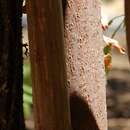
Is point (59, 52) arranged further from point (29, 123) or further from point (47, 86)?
point (29, 123)

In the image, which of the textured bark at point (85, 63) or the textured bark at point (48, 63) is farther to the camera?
the textured bark at point (85, 63)

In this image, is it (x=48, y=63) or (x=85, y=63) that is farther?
(x=85, y=63)

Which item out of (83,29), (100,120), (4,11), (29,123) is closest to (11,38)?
(4,11)

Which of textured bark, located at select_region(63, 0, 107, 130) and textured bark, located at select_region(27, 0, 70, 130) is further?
textured bark, located at select_region(63, 0, 107, 130)
